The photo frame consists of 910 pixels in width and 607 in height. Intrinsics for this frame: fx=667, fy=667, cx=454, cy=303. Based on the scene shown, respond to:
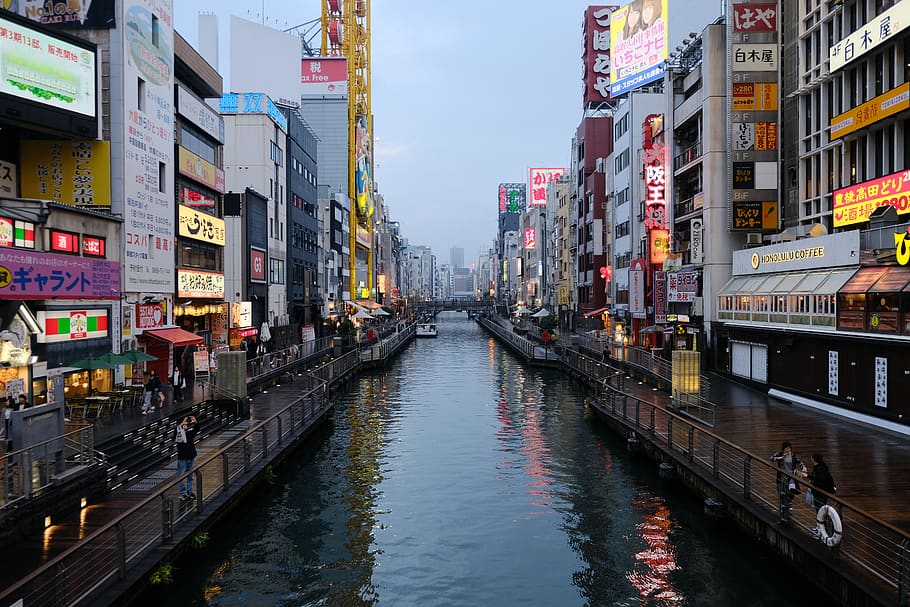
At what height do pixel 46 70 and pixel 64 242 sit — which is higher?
pixel 46 70

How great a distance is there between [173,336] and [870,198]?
118 feet

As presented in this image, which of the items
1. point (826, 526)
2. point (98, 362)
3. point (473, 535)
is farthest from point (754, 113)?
point (98, 362)

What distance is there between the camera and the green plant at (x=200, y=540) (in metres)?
16.4

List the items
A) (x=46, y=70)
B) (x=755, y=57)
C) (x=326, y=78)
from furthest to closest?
(x=326, y=78)
(x=755, y=57)
(x=46, y=70)

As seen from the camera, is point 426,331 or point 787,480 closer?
point 787,480

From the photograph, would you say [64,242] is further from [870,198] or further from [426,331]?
[426,331]

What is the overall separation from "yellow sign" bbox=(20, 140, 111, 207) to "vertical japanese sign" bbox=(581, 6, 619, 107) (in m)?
75.1

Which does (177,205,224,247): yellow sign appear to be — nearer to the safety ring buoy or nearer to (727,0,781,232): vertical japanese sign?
(727,0,781,232): vertical japanese sign

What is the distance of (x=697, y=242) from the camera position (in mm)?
48656

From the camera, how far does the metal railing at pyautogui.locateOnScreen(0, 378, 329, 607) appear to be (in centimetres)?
1146

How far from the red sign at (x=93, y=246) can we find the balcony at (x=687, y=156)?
40404 millimetres

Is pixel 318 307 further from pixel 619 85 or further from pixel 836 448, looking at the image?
pixel 836 448

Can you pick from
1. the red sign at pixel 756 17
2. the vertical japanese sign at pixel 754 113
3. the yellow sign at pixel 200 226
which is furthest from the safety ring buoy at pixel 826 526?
the red sign at pixel 756 17

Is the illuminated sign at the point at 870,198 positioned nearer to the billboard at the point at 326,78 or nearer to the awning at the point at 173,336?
the awning at the point at 173,336
